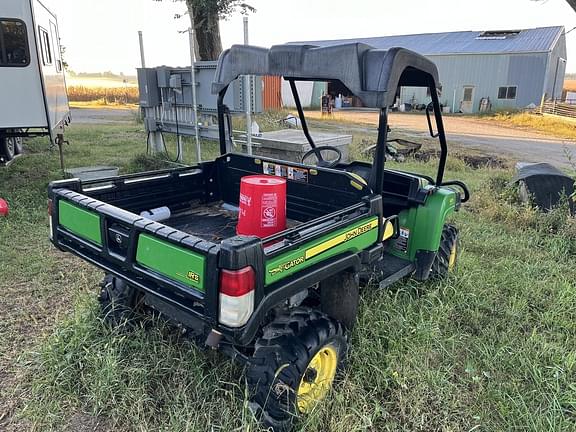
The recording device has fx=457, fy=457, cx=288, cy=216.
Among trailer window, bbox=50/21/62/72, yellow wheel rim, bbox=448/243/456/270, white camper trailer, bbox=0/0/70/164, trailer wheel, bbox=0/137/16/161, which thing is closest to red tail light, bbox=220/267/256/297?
yellow wheel rim, bbox=448/243/456/270

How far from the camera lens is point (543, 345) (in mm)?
2994

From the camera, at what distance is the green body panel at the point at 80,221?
2424 millimetres

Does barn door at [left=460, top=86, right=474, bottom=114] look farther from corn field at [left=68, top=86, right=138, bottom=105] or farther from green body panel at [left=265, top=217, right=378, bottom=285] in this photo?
green body panel at [left=265, top=217, right=378, bottom=285]

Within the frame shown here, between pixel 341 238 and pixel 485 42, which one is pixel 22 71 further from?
pixel 485 42

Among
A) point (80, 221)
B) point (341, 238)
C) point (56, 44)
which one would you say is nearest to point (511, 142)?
point (56, 44)

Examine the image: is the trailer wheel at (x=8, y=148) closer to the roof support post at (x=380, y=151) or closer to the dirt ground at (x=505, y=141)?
the roof support post at (x=380, y=151)

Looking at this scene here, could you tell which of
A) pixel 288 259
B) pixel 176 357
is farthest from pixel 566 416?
pixel 176 357

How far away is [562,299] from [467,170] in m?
5.95

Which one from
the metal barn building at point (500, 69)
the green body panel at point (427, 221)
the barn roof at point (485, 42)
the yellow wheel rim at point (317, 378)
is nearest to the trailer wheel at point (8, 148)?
the green body panel at point (427, 221)

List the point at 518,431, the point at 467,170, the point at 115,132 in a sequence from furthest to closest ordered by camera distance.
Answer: the point at 115,132, the point at 467,170, the point at 518,431

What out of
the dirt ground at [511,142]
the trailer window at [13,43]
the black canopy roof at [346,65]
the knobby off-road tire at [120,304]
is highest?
the trailer window at [13,43]

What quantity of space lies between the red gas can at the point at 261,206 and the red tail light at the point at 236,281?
2.76 ft

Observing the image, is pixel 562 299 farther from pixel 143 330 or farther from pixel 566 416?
pixel 143 330

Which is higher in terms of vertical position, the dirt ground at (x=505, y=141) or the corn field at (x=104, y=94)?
the corn field at (x=104, y=94)
